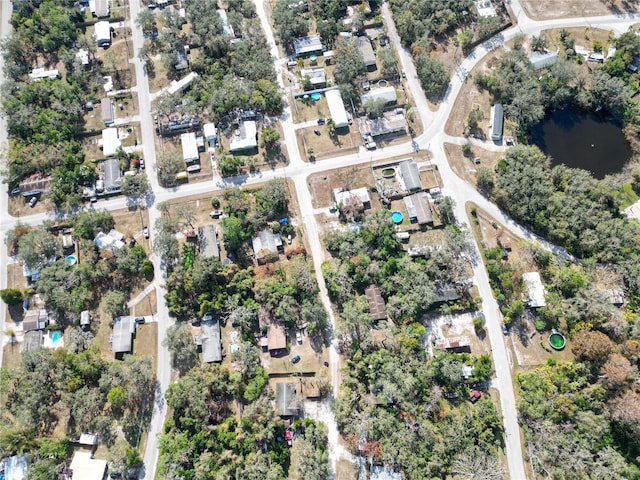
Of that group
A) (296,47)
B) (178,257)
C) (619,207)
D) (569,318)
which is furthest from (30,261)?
(619,207)

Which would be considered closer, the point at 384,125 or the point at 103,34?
the point at 384,125

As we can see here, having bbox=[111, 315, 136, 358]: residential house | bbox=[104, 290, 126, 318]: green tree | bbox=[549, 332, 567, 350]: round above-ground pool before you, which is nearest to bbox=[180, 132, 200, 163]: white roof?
bbox=[104, 290, 126, 318]: green tree

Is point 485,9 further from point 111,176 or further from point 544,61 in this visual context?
point 111,176

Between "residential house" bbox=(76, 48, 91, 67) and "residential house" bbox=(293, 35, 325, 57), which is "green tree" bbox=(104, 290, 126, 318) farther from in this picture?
"residential house" bbox=(293, 35, 325, 57)

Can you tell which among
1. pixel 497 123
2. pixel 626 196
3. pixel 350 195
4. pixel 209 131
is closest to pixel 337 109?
pixel 350 195

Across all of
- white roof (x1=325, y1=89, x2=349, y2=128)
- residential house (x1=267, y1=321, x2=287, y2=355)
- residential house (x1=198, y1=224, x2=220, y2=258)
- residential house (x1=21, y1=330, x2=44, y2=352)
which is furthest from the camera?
white roof (x1=325, y1=89, x2=349, y2=128)
